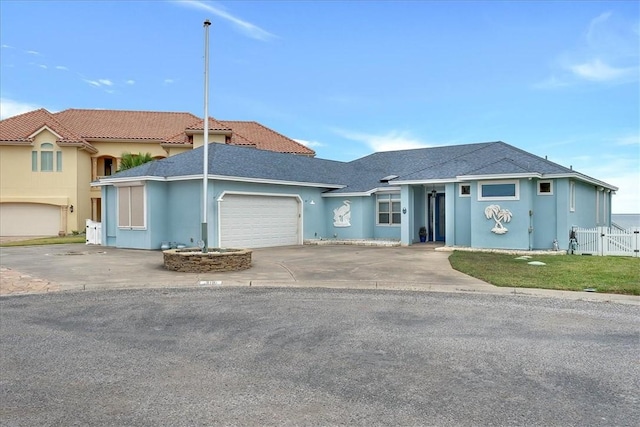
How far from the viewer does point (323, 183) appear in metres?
25.9

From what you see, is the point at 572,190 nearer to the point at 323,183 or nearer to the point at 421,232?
the point at 421,232

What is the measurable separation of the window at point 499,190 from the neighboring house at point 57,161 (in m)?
21.0

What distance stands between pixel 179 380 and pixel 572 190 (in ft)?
64.7

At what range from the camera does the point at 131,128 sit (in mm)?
39438

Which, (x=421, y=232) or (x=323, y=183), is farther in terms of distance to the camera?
(x=323, y=183)

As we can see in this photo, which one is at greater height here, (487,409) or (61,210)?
(61,210)

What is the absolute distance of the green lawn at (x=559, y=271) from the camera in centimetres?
1086

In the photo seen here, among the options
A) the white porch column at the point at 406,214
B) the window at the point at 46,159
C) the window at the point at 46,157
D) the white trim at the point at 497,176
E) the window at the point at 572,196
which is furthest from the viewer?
the window at the point at 46,157

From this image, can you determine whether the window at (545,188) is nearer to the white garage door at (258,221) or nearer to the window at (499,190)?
the window at (499,190)

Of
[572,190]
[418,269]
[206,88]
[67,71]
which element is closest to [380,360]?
[418,269]

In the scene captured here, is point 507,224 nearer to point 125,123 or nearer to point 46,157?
point 46,157

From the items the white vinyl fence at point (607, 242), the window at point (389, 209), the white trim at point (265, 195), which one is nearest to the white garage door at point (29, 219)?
the white trim at point (265, 195)

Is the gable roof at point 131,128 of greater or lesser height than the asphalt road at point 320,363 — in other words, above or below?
above

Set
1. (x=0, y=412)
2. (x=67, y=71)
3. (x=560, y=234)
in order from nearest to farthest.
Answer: (x=0, y=412) → (x=560, y=234) → (x=67, y=71)
